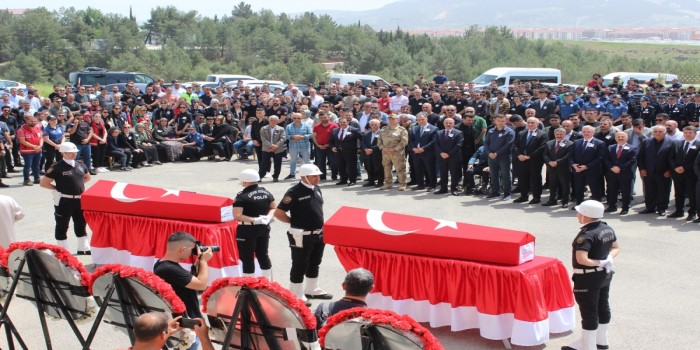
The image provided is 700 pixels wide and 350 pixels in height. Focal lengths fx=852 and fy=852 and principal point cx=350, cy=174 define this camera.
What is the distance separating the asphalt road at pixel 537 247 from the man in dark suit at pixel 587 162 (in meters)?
0.68

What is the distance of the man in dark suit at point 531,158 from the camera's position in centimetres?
1638

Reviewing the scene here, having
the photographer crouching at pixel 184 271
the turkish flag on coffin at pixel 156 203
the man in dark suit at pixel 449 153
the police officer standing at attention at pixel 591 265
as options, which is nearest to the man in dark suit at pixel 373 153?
the man in dark suit at pixel 449 153

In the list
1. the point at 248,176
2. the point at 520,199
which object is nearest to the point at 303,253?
the point at 248,176

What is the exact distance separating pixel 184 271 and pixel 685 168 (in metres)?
10.7

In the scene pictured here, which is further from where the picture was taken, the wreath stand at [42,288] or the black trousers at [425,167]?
the black trousers at [425,167]

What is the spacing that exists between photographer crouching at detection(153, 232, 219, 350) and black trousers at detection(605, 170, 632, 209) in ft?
32.9

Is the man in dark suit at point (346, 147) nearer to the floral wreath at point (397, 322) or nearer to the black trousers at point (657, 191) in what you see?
the black trousers at point (657, 191)

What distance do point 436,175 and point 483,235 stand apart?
8.99 m

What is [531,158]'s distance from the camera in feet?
54.0

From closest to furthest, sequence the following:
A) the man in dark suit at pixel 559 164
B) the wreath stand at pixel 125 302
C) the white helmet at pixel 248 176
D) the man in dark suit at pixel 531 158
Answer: the wreath stand at pixel 125 302
the white helmet at pixel 248 176
the man in dark suit at pixel 559 164
the man in dark suit at pixel 531 158

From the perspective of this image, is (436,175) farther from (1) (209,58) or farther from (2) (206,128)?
(1) (209,58)

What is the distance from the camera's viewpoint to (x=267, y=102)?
77.1ft

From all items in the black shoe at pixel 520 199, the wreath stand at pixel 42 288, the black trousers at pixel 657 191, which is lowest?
the black shoe at pixel 520 199

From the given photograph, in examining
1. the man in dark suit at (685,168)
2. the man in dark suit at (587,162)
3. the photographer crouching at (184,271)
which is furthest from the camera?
the man in dark suit at (587,162)
